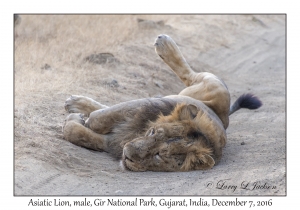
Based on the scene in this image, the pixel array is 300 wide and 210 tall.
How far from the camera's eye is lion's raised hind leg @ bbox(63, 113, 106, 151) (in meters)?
4.82

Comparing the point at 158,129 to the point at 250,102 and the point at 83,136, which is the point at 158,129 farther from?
the point at 250,102

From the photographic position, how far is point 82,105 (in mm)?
5484

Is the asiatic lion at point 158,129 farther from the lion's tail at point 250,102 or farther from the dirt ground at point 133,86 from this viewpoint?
the lion's tail at point 250,102

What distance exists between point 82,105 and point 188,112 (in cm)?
125

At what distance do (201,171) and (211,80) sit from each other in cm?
147

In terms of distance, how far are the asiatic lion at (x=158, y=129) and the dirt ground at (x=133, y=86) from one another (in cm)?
10

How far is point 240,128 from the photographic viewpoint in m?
6.60

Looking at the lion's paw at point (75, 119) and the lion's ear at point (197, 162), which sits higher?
the lion's paw at point (75, 119)

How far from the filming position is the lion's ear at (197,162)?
4.46m

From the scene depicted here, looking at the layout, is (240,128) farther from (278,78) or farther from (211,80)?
(278,78)

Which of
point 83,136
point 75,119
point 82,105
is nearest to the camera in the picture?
point 83,136

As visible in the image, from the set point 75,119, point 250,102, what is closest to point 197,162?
point 75,119

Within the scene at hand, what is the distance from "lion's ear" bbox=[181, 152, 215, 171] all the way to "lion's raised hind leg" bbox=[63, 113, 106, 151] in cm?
80

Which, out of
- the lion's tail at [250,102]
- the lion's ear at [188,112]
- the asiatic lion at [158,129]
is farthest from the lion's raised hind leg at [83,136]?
the lion's tail at [250,102]
